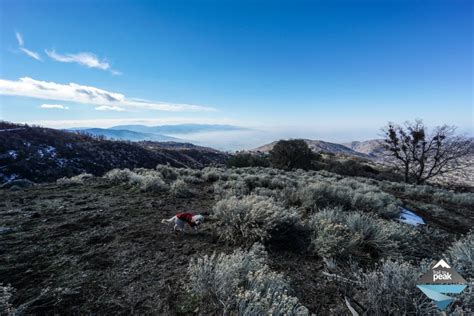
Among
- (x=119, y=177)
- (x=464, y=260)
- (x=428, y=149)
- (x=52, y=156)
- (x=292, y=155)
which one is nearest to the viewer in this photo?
(x=464, y=260)

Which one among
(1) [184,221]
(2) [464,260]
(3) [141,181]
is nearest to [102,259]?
(1) [184,221]

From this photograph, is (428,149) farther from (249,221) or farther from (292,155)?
(249,221)

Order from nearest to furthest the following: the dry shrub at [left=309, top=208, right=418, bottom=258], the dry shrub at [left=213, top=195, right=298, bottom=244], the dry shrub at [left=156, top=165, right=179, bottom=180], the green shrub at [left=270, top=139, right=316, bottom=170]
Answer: the dry shrub at [left=309, top=208, right=418, bottom=258] → the dry shrub at [left=213, top=195, right=298, bottom=244] → the dry shrub at [left=156, top=165, right=179, bottom=180] → the green shrub at [left=270, top=139, right=316, bottom=170]

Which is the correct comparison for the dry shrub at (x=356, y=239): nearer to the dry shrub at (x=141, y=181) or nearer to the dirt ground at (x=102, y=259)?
the dirt ground at (x=102, y=259)

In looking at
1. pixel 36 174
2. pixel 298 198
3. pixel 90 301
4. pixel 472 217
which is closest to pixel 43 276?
pixel 90 301

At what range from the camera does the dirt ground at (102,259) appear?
233cm

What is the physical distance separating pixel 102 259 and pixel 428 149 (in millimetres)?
27655

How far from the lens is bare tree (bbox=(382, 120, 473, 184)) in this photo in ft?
68.5

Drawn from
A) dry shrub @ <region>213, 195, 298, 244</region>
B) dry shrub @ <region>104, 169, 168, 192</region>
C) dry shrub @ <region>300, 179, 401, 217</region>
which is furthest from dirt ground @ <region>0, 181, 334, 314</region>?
dry shrub @ <region>300, 179, 401, 217</region>

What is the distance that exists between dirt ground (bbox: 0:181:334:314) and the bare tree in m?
24.8

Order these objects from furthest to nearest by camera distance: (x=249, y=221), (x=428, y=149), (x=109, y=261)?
(x=428, y=149) < (x=249, y=221) < (x=109, y=261)

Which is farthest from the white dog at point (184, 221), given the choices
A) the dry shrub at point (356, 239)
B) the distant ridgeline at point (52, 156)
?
the distant ridgeline at point (52, 156)

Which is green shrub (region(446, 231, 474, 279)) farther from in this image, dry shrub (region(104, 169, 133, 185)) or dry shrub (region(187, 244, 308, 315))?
dry shrub (region(104, 169, 133, 185))

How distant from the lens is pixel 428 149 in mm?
21594
